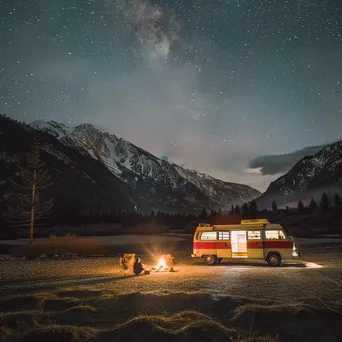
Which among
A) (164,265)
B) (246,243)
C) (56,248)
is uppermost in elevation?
(246,243)

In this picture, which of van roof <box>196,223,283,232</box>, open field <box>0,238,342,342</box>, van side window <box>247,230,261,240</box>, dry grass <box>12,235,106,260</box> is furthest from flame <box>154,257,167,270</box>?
dry grass <box>12,235,106,260</box>

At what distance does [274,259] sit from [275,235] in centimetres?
148

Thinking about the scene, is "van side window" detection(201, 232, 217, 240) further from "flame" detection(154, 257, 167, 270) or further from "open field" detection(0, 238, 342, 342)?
"open field" detection(0, 238, 342, 342)

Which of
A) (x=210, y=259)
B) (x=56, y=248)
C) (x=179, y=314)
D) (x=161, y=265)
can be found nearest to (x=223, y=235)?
(x=210, y=259)

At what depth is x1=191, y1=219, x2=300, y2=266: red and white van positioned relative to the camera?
2095 cm

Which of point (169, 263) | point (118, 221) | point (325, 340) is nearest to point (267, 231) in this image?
point (169, 263)

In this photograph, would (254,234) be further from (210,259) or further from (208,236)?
(210,259)

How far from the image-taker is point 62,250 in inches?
1307

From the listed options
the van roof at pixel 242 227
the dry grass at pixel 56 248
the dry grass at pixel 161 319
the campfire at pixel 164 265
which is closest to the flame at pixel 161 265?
the campfire at pixel 164 265

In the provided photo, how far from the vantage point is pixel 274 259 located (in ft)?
69.0

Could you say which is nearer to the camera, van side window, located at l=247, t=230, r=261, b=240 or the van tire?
van side window, located at l=247, t=230, r=261, b=240

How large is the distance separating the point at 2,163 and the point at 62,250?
16437cm

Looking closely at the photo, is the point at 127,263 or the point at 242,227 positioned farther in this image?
the point at 242,227

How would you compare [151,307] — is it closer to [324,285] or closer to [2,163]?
[324,285]
